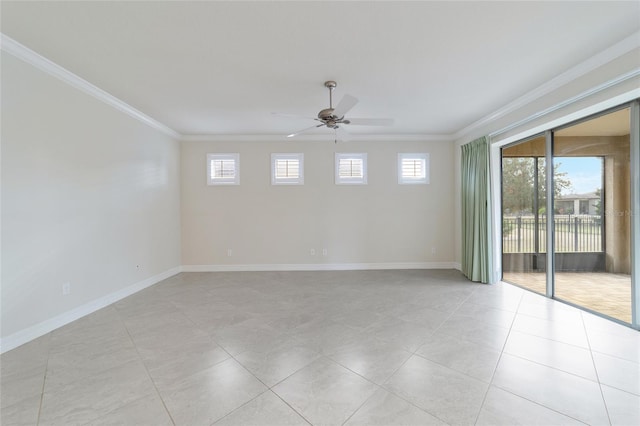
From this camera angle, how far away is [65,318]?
9.87 feet

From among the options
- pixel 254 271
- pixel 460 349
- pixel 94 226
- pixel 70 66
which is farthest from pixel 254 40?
pixel 254 271

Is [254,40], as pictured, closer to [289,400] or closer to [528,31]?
[528,31]

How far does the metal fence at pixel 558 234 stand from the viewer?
10.8 feet

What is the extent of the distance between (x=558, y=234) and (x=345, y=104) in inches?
140

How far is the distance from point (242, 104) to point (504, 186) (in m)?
4.66

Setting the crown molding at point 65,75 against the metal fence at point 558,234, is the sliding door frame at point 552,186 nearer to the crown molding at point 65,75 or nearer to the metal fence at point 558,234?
the metal fence at point 558,234

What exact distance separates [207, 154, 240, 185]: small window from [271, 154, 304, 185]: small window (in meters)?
0.79

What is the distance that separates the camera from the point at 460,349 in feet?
7.88

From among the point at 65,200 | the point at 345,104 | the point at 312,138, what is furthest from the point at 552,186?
the point at 65,200

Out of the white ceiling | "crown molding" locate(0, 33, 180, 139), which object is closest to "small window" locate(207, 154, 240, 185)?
"crown molding" locate(0, 33, 180, 139)

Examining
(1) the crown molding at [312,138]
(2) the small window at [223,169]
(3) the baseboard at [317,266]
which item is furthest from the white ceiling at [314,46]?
(3) the baseboard at [317,266]

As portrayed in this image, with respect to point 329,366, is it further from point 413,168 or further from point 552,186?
point 413,168

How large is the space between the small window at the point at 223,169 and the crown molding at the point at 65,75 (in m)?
1.36

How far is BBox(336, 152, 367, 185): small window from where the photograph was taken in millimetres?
5645
